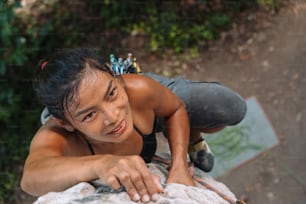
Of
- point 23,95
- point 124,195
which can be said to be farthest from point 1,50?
point 124,195

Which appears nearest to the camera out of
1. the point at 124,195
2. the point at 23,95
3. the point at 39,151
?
the point at 124,195

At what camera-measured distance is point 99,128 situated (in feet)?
2.25

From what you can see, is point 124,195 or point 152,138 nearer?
point 124,195

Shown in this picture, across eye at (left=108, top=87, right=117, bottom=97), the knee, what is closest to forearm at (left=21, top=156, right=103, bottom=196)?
eye at (left=108, top=87, right=117, bottom=97)

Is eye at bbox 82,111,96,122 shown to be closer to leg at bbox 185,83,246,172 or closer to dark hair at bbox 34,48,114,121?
dark hair at bbox 34,48,114,121

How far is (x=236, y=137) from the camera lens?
158 cm

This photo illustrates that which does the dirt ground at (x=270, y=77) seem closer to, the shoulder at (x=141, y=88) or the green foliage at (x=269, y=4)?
the green foliage at (x=269, y=4)

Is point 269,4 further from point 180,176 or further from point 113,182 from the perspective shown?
point 113,182

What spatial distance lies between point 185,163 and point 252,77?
3.02ft

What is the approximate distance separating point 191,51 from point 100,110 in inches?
44.0

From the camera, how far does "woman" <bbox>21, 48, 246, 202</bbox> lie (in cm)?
59

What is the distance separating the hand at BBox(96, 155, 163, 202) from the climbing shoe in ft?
1.47

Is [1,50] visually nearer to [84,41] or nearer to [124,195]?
[84,41]

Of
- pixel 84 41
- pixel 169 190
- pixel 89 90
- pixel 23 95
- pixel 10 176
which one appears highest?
pixel 89 90
